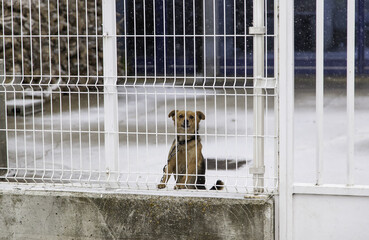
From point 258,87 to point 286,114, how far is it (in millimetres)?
263

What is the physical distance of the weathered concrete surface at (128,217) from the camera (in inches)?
174

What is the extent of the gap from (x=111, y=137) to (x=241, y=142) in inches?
140

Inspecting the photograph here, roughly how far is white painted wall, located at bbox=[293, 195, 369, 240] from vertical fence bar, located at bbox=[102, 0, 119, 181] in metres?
1.36

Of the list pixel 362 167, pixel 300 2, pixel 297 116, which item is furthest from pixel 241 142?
pixel 300 2

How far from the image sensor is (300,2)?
18562 millimetres

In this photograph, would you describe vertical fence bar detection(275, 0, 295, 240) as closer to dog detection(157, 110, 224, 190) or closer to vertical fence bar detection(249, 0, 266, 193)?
vertical fence bar detection(249, 0, 266, 193)

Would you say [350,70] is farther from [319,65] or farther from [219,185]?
[219,185]

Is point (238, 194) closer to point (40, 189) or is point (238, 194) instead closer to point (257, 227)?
point (257, 227)

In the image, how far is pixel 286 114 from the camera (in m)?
4.36

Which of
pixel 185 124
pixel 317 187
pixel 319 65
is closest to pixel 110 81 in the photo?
pixel 185 124

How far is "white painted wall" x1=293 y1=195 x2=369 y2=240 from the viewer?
4.33 meters

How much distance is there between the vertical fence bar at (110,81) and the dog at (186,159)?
43 cm

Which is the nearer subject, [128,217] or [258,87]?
[258,87]

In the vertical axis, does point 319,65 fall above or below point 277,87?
above
